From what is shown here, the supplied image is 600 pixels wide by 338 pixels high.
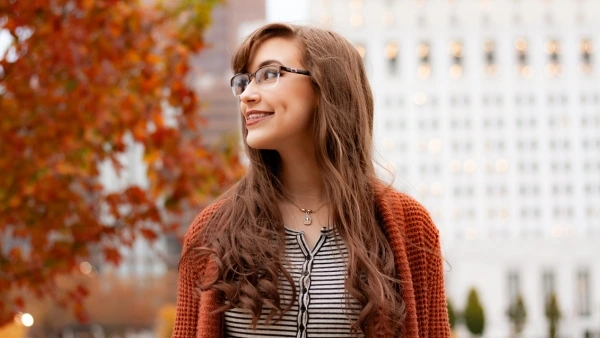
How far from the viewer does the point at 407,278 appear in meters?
2.66

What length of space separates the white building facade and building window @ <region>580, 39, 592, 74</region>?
92 millimetres

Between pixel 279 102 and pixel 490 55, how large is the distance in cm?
8147

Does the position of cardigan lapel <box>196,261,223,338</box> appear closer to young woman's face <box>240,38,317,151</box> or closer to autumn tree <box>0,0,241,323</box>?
young woman's face <box>240,38,317,151</box>

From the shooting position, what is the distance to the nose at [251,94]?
2.74 meters

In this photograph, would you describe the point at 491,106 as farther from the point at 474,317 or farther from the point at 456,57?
the point at 474,317

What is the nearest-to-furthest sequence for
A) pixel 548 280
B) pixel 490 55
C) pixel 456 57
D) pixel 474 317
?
pixel 474 317, pixel 548 280, pixel 456 57, pixel 490 55

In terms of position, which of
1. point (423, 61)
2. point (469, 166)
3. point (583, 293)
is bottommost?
point (583, 293)

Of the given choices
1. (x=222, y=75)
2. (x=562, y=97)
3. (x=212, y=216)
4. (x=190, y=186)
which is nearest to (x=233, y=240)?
(x=212, y=216)

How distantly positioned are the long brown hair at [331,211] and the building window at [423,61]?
7888cm

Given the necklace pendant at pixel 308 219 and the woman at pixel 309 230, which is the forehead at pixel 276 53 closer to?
the woman at pixel 309 230

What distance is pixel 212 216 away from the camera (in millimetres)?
2912

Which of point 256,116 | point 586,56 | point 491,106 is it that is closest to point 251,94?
point 256,116

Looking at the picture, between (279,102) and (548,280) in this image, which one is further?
(548,280)

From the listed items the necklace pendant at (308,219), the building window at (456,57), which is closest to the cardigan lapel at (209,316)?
the necklace pendant at (308,219)
